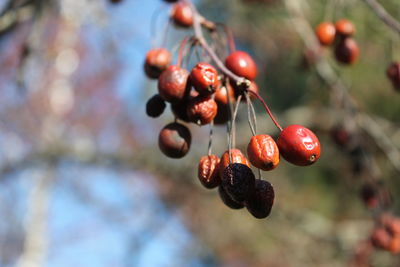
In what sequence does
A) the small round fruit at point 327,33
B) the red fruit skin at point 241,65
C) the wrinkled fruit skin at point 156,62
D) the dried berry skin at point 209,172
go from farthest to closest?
the small round fruit at point 327,33 → the wrinkled fruit skin at point 156,62 → the red fruit skin at point 241,65 → the dried berry skin at point 209,172

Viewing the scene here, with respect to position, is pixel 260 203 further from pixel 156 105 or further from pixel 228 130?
pixel 156 105

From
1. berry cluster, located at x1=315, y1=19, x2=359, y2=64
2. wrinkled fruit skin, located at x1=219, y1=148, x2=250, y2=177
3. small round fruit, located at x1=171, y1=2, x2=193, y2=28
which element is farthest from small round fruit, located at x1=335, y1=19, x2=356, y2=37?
wrinkled fruit skin, located at x1=219, y1=148, x2=250, y2=177

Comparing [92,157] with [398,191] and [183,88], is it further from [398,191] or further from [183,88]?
[398,191]

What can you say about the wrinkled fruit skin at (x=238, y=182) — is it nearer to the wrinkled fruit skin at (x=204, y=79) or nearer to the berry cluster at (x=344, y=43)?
the wrinkled fruit skin at (x=204, y=79)

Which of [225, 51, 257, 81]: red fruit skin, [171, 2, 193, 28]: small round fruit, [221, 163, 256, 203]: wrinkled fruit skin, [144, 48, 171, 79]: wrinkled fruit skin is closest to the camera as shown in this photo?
[221, 163, 256, 203]: wrinkled fruit skin

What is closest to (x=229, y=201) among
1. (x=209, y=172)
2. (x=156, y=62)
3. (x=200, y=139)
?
(x=209, y=172)

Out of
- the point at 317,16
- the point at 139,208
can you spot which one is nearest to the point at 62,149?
the point at 317,16

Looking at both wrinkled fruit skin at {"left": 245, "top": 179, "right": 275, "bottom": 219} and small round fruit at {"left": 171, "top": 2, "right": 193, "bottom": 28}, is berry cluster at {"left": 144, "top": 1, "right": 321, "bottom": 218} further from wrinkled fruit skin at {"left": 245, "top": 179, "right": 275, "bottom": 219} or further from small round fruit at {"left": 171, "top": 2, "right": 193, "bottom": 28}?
small round fruit at {"left": 171, "top": 2, "right": 193, "bottom": 28}

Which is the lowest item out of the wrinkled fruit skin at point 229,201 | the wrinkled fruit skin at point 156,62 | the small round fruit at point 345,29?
the small round fruit at point 345,29

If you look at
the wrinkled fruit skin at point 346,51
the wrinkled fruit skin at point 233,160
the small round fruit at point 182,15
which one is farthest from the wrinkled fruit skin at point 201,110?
the wrinkled fruit skin at point 346,51
